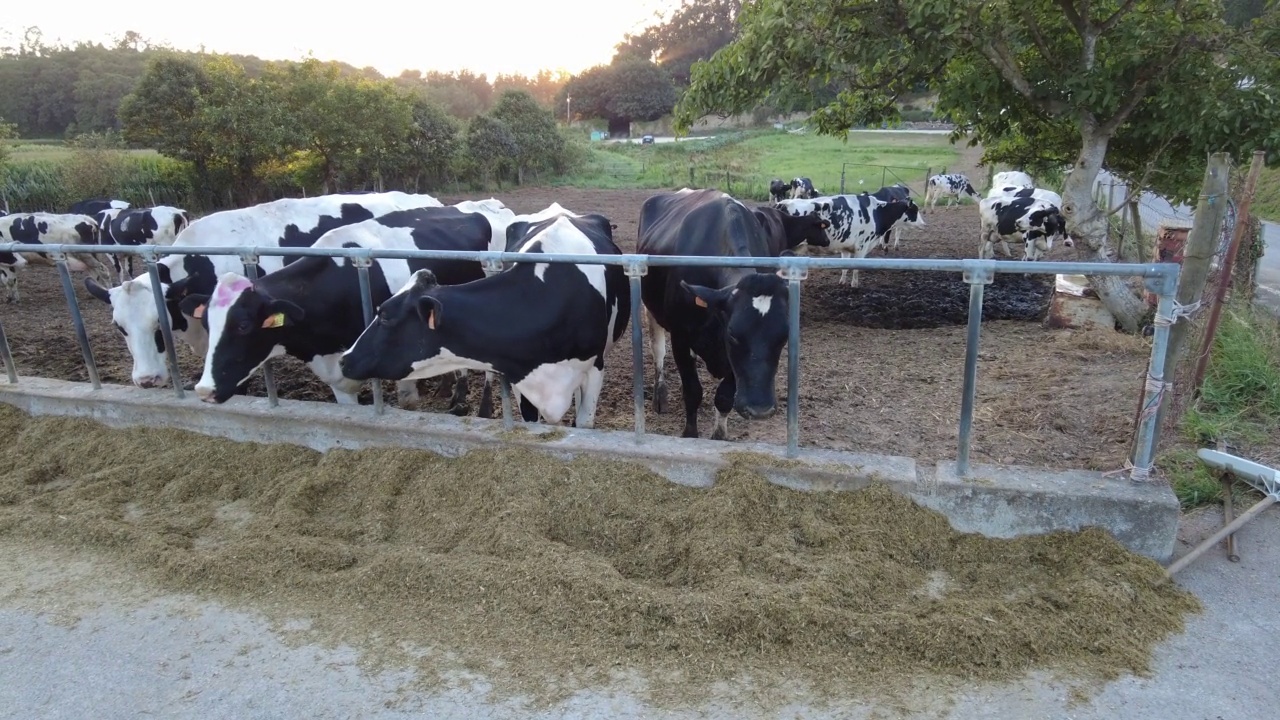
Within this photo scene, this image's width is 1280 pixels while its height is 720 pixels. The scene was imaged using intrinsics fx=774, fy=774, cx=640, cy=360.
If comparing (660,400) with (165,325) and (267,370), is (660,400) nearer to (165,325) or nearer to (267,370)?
(267,370)

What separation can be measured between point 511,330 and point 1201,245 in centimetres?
346

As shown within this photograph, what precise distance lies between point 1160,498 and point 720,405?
2539mm

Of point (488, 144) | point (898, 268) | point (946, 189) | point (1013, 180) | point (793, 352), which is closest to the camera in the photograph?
point (898, 268)

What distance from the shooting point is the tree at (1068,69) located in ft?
21.9

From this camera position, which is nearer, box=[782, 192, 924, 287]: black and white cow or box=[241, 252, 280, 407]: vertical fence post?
box=[241, 252, 280, 407]: vertical fence post

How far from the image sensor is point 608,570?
330cm

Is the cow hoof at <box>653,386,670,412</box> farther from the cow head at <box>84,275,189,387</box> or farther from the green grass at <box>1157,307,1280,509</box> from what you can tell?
the cow head at <box>84,275,189,387</box>

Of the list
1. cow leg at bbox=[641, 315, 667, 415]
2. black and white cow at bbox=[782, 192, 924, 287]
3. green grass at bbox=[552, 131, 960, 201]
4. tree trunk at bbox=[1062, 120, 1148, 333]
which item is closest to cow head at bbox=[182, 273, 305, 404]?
cow leg at bbox=[641, 315, 667, 415]

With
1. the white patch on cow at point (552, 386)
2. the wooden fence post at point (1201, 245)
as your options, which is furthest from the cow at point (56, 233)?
the wooden fence post at point (1201, 245)

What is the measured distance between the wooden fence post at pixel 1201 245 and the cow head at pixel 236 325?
4.81 meters

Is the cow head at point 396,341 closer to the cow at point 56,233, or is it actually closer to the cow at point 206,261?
the cow at point 206,261

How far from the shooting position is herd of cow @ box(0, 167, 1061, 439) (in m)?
4.39

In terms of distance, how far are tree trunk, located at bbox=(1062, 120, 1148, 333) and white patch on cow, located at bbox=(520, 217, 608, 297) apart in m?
5.15

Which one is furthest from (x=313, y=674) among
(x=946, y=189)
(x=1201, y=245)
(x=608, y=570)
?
(x=946, y=189)
